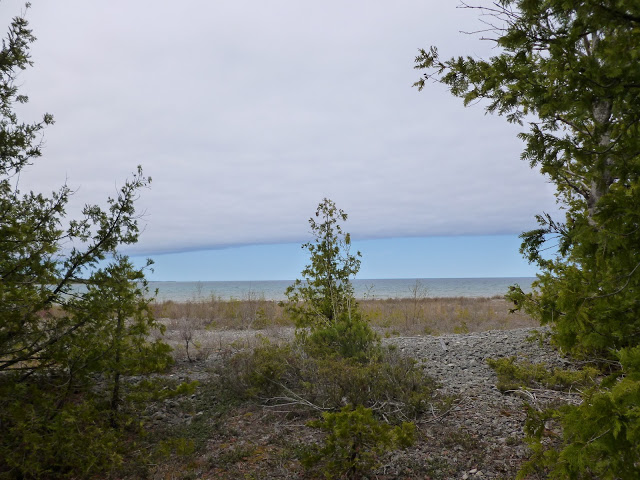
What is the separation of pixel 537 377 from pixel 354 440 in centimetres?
370

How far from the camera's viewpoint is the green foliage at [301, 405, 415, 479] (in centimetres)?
338

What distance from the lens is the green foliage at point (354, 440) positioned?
11.1ft

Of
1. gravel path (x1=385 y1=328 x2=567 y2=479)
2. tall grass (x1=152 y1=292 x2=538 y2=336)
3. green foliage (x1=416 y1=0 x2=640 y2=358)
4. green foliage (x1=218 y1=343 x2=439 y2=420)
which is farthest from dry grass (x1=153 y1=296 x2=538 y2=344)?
green foliage (x1=416 y1=0 x2=640 y2=358)

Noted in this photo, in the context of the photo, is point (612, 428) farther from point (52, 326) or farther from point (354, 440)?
point (52, 326)

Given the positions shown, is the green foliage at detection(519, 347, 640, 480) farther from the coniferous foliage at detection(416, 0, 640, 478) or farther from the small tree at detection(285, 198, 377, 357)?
the small tree at detection(285, 198, 377, 357)

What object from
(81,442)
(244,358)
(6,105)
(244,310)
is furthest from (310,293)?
(244,310)

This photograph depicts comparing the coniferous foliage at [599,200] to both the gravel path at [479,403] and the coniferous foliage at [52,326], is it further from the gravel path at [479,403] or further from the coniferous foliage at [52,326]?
the coniferous foliage at [52,326]

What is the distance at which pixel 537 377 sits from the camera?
606 centimetres

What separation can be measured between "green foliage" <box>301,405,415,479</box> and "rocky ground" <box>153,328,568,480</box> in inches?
13.4

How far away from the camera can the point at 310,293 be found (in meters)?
8.18

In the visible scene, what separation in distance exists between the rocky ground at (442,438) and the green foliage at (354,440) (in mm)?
340

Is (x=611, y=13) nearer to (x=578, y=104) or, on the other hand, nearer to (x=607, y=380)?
(x=578, y=104)

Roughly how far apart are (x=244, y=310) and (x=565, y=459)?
45.8 ft

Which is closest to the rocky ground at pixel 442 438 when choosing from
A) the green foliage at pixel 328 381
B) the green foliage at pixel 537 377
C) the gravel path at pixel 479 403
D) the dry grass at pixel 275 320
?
the gravel path at pixel 479 403
